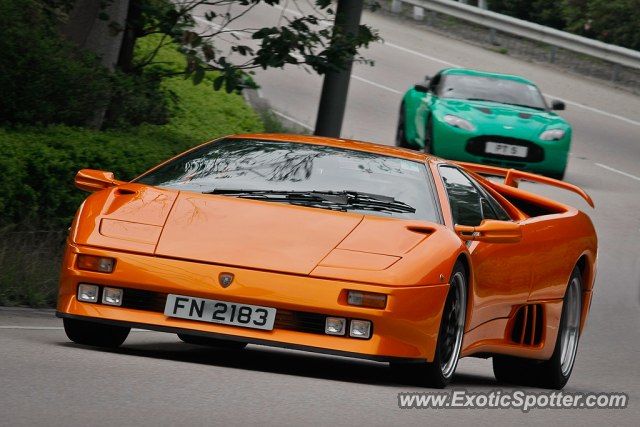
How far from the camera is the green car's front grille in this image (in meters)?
15.7

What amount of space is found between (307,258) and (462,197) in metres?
1.53

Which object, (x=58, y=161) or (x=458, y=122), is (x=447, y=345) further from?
(x=458, y=122)

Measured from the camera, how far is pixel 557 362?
7.50 m

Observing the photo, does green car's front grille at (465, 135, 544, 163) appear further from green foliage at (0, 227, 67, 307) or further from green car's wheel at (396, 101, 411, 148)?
green foliage at (0, 227, 67, 307)

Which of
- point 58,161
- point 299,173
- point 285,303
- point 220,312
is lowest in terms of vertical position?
point 58,161

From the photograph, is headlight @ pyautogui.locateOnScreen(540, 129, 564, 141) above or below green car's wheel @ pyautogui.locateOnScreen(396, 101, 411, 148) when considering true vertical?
above

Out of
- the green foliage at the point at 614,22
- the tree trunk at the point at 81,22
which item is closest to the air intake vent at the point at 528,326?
the tree trunk at the point at 81,22

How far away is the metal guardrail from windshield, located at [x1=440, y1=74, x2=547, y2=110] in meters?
11.0

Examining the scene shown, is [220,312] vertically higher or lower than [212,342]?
higher

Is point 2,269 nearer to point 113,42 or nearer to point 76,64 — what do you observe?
point 76,64

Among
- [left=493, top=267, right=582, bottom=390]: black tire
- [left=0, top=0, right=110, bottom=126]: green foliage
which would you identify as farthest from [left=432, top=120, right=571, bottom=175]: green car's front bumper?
[left=493, top=267, right=582, bottom=390]: black tire

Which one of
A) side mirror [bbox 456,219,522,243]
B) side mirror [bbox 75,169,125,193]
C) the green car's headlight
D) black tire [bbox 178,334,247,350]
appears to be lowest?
black tire [bbox 178,334,247,350]

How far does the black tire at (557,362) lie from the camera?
749 cm

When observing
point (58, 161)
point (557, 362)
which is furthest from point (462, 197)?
point (58, 161)
